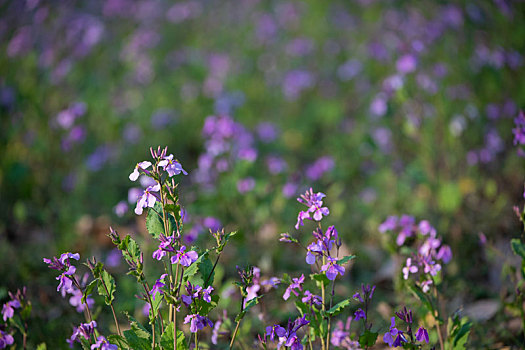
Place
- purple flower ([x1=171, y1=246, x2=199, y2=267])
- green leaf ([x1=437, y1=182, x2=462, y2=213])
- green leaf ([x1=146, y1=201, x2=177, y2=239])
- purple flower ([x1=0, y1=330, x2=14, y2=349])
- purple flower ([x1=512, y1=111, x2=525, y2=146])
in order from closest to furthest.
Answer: purple flower ([x1=171, y1=246, x2=199, y2=267]) → green leaf ([x1=146, y1=201, x2=177, y2=239]) → purple flower ([x1=0, y1=330, x2=14, y2=349]) → purple flower ([x1=512, y1=111, x2=525, y2=146]) → green leaf ([x1=437, y1=182, x2=462, y2=213])

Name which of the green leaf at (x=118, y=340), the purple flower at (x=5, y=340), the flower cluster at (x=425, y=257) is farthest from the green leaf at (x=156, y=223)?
the flower cluster at (x=425, y=257)

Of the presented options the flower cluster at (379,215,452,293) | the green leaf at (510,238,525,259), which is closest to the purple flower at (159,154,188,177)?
the flower cluster at (379,215,452,293)

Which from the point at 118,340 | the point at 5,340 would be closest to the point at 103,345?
the point at 118,340

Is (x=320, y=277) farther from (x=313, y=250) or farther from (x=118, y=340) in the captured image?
(x=118, y=340)

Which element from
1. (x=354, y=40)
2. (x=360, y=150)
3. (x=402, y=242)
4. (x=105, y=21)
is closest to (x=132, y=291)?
(x=402, y=242)

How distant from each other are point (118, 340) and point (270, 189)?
178 cm

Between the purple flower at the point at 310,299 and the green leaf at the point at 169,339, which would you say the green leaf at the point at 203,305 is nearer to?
the green leaf at the point at 169,339

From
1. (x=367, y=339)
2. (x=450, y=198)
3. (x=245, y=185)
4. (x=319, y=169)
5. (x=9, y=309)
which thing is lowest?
(x=367, y=339)

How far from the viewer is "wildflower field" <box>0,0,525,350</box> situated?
1458mm

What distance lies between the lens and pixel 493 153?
304 centimetres

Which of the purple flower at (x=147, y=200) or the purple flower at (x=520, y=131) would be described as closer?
the purple flower at (x=147, y=200)

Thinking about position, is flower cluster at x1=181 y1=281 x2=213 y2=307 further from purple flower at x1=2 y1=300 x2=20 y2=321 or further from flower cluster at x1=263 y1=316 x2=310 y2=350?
purple flower at x1=2 y1=300 x2=20 y2=321

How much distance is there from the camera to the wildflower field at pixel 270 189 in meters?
1.46

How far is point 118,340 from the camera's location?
143 cm
